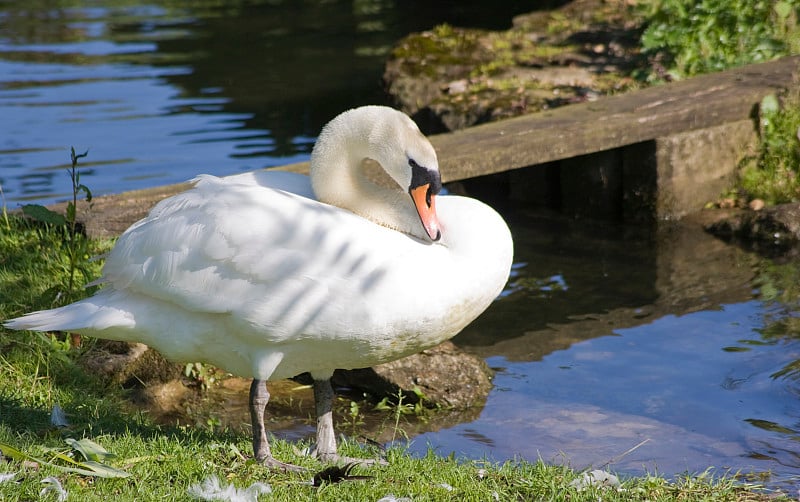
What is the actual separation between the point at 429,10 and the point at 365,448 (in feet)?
52.2

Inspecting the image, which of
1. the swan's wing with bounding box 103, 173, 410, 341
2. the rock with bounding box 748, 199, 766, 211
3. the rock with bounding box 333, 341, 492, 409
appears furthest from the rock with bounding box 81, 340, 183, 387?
the rock with bounding box 748, 199, 766, 211

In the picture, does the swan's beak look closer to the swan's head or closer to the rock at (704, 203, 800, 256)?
the swan's head

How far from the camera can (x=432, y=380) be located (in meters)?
5.77

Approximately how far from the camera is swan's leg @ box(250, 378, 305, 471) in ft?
13.2

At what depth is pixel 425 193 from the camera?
4.18m

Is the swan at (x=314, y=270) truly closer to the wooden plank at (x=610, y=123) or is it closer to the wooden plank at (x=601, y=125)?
the wooden plank at (x=601, y=125)

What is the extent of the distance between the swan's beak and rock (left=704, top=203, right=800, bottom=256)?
4.40 meters

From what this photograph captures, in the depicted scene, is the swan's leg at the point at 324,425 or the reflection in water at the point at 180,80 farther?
the reflection in water at the point at 180,80

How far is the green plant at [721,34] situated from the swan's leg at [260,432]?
6735 mm

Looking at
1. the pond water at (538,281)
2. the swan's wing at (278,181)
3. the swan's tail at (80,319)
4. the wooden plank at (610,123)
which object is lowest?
the pond water at (538,281)

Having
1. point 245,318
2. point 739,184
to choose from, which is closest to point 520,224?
point 739,184

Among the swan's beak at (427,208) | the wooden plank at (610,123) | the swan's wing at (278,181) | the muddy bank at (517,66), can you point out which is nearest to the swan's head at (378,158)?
the swan's beak at (427,208)

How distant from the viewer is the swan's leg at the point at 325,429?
4328 millimetres

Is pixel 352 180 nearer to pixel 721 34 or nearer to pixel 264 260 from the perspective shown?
pixel 264 260
